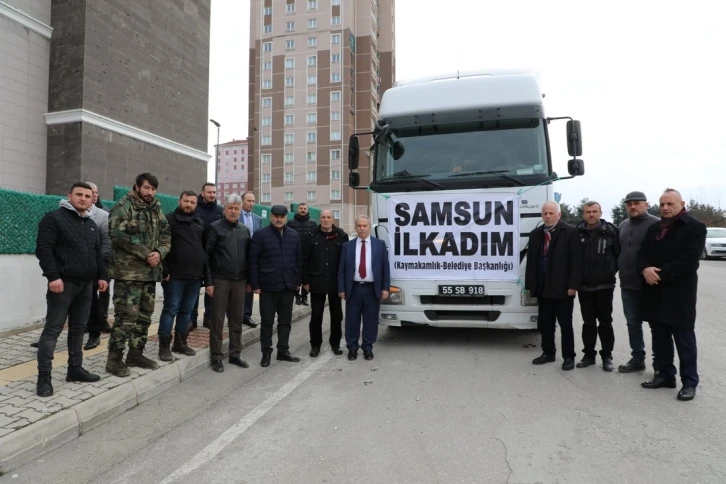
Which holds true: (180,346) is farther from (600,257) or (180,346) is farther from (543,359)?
Result: (600,257)

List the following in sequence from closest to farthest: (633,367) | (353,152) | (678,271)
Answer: (678,271) < (633,367) < (353,152)

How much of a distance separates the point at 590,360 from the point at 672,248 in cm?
164

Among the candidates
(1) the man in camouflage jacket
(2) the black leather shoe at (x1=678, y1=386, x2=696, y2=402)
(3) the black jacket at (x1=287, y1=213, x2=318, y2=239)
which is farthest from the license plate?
(1) the man in camouflage jacket

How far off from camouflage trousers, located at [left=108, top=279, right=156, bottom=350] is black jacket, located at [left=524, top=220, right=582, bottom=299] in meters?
4.32

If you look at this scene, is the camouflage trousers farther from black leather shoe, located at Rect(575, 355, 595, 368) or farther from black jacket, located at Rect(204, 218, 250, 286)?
black leather shoe, located at Rect(575, 355, 595, 368)

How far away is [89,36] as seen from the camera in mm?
12734

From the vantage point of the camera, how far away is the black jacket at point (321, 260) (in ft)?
19.7

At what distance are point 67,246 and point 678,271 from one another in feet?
18.6

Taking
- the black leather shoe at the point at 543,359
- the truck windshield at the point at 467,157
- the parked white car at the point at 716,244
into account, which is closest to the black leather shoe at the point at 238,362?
the truck windshield at the point at 467,157

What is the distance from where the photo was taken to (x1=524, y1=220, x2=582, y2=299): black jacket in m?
5.36

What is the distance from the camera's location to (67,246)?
420cm

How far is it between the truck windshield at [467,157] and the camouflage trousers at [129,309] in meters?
3.21

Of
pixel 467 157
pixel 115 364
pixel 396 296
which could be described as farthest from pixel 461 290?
pixel 115 364

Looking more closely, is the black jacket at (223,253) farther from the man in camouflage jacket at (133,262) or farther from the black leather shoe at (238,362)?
the black leather shoe at (238,362)
